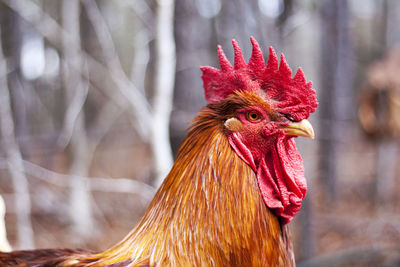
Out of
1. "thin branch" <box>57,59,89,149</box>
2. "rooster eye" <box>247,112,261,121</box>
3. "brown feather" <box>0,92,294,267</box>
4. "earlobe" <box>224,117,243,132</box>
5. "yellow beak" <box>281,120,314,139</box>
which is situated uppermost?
"thin branch" <box>57,59,89,149</box>

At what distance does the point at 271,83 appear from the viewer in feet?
6.40

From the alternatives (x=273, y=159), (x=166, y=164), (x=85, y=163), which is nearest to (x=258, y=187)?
(x=273, y=159)

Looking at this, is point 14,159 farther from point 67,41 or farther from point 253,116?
point 253,116

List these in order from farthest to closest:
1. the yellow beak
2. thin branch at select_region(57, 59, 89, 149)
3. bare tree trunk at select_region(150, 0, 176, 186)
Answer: thin branch at select_region(57, 59, 89, 149) < bare tree trunk at select_region(150, 0, 176, 186) < the yellow beak

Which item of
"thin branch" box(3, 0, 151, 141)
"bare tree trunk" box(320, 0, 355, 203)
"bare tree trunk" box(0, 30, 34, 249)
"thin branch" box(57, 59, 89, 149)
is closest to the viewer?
"thin branch" box(3, 0, 151, 141)

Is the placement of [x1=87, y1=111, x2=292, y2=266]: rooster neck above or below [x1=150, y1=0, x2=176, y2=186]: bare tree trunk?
below

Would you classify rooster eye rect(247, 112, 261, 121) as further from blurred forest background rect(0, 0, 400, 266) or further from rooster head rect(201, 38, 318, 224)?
blurred forest background rect(0, 0, 400, 266)

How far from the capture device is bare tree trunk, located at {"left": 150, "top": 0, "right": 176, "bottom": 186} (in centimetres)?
374

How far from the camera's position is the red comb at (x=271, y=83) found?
1897 mm

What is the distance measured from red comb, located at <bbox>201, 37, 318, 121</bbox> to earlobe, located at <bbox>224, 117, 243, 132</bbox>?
6.9 inches

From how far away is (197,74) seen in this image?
3.94m

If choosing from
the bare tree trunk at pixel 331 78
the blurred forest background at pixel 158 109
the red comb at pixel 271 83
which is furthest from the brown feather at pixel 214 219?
the bare tree trunk at pixel 331 78

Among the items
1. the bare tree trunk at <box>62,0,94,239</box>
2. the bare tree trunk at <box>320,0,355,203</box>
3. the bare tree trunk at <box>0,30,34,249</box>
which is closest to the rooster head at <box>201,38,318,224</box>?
the bare tree trunk at <box>0,30,34,249</box>

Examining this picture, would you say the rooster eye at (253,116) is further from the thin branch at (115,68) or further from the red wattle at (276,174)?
the thin branch at (115,68)
